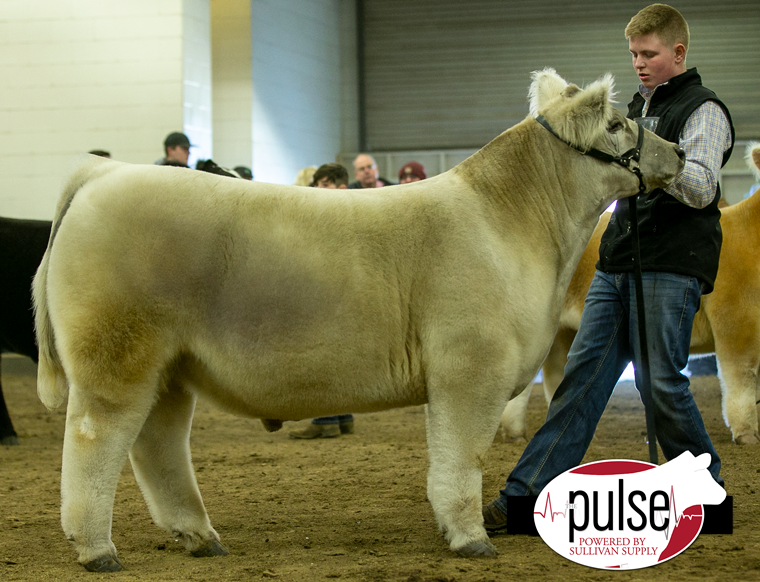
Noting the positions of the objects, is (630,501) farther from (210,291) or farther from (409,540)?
(210,291)

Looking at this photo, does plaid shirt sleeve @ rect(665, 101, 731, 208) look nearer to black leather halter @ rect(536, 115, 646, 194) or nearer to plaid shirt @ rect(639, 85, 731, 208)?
plaid shirt @ rect(639, 85, 731, 208)

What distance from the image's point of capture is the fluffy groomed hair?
3740mm

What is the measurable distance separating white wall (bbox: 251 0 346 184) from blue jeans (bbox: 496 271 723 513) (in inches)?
399

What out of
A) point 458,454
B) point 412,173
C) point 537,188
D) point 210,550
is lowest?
point 210,550

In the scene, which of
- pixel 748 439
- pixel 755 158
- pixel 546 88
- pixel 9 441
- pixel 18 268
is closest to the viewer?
pixel 546 88

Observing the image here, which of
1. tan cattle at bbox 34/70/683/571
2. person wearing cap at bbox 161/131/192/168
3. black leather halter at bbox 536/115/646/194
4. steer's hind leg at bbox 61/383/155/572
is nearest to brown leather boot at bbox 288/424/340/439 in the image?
person wearing cap at bbox 161/131/192/168

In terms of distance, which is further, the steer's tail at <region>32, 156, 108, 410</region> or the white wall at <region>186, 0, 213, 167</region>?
the white wall at <region>186, 0, 213, 167</region>

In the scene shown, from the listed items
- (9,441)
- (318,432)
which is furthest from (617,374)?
(9,441)

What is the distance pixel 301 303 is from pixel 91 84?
961 centimetres

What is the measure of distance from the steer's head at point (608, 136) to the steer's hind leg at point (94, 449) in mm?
1965

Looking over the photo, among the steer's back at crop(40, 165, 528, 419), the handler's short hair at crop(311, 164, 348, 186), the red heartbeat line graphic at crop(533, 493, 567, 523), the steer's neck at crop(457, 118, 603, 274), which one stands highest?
the handler's short hair at crop(311, 164, 348, 186)

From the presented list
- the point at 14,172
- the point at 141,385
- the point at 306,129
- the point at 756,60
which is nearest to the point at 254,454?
the point at 141,385

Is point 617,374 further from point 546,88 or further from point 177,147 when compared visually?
point 177,147

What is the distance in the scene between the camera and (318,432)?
7.10 m
